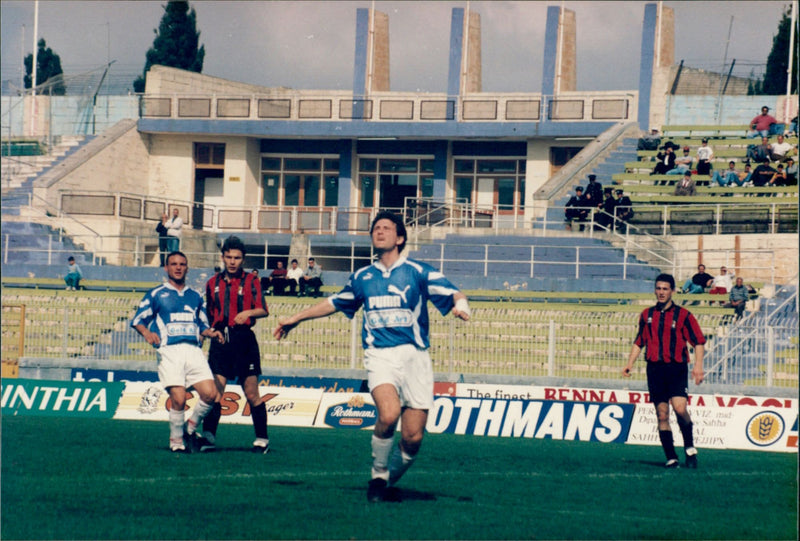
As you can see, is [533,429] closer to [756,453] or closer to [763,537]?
[756,453]

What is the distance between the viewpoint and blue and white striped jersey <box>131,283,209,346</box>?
12.6m

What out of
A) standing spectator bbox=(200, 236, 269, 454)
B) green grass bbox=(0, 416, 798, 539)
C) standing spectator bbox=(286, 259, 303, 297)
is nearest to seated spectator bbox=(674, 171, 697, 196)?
standing spectator bbox=(286, 259, 303, 297)

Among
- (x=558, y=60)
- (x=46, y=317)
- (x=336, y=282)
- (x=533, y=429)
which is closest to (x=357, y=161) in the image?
(x=558, y=60)

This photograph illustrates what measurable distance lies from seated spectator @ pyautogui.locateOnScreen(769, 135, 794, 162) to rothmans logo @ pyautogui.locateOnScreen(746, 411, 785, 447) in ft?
54.4

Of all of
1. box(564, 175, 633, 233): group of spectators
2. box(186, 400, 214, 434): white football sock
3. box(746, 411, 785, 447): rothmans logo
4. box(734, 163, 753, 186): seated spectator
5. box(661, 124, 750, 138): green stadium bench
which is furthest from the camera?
box(661, 124, 750, 138): green stadium bench

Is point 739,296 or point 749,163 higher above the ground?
point 749,163

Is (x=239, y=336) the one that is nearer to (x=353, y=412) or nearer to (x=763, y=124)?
(x=353, y=412)

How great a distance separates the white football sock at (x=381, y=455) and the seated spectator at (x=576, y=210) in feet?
73.8

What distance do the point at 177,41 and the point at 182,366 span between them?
51461mm

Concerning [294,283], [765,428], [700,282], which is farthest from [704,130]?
[765,428]

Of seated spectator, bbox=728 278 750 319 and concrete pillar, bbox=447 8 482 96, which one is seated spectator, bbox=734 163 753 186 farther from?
concrete pillar, bbox=447 8 482 96

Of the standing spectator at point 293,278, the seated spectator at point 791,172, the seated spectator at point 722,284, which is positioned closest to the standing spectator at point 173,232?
the standing spectator at point 293,278

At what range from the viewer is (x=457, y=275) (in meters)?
30.0

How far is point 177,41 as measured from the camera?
2418 inches
